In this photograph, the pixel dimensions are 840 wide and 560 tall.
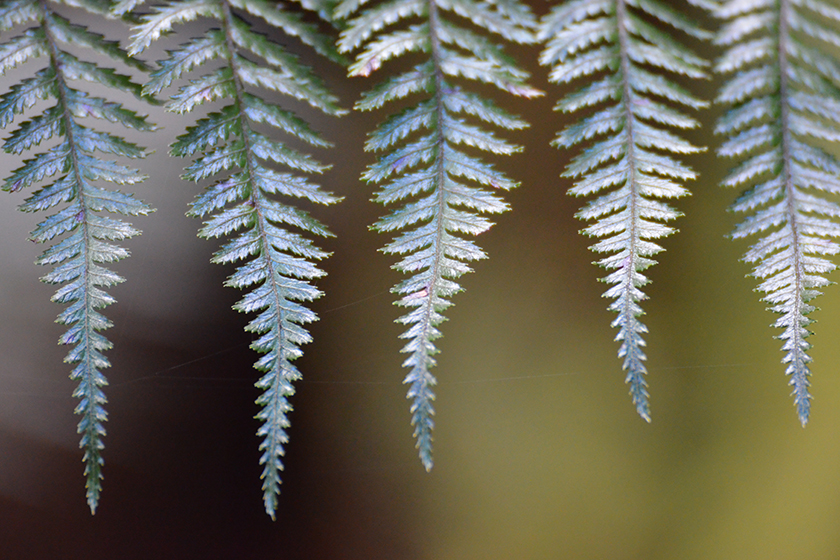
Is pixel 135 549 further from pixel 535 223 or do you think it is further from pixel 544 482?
pixel 535 223

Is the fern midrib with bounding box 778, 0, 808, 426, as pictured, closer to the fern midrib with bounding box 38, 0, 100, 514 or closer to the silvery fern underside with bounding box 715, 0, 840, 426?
the silvery fern underside with bounding box 715, 0, 840, 426

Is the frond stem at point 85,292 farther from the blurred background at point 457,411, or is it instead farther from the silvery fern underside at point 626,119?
the silvery fern underside at point 626,119

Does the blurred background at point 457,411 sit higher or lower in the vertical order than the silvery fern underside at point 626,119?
lower

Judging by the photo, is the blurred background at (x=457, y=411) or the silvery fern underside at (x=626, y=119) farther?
the blurred background at (x=457, y=411)

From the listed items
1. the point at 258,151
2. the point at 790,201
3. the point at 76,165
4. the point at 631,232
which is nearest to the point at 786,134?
the point at 790,201

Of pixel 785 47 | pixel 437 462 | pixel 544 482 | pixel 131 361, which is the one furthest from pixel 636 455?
pixel 131 361

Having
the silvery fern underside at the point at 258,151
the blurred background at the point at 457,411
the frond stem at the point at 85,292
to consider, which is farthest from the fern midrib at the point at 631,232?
the frond stem at the point at 85,292
